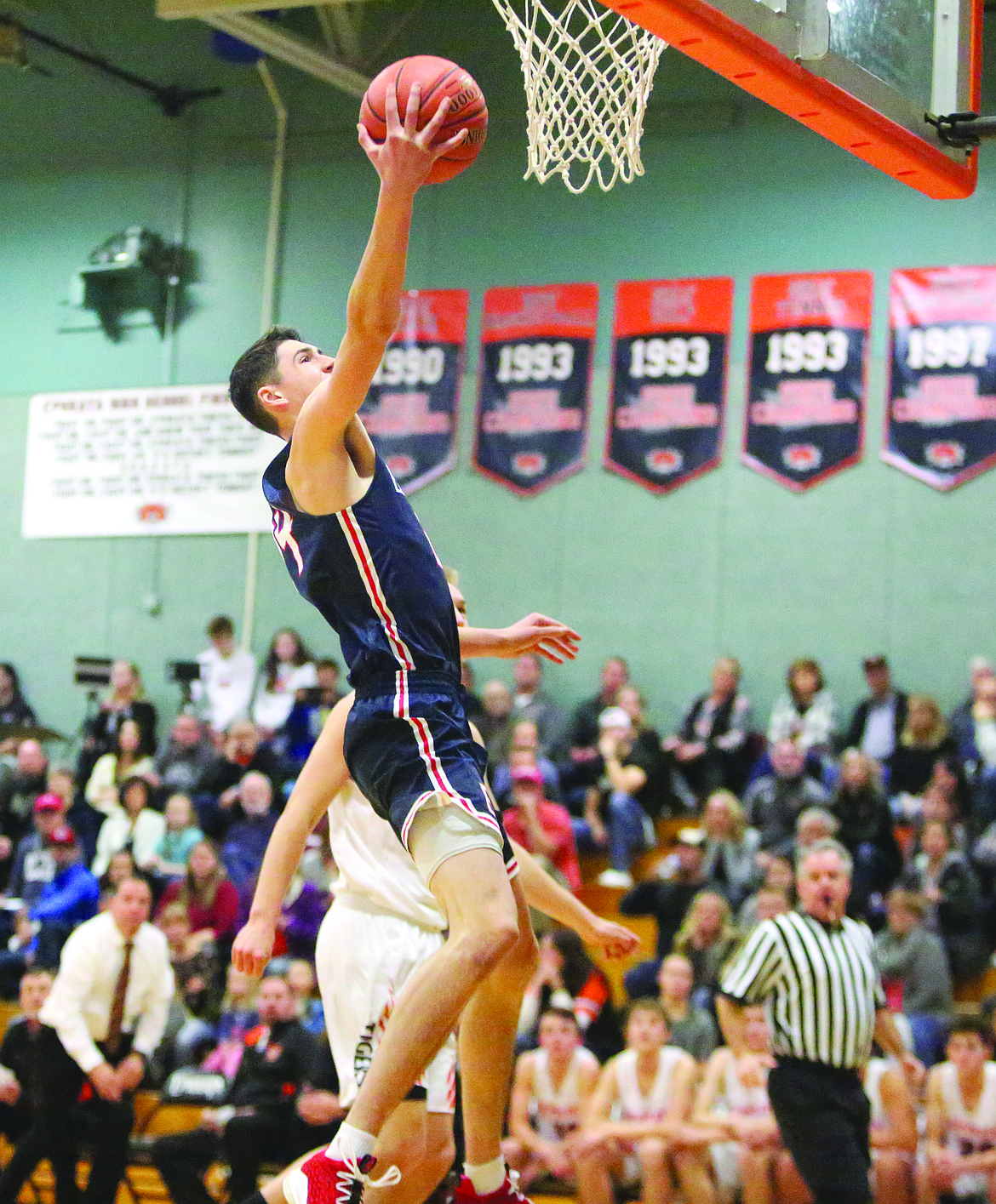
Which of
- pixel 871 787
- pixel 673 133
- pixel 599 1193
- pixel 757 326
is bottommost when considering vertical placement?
pixel 599 1193

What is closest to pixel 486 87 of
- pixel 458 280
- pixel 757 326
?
pixel 458 280

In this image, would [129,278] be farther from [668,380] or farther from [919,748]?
[919,748]

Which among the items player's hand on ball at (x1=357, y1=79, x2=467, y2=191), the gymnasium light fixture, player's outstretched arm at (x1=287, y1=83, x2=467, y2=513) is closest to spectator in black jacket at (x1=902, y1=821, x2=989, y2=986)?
player's outstretched arm at (x1=287, y1=83, x2=467, y2=513)

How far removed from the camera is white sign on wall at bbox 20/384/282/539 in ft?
57.2

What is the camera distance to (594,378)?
1600cm

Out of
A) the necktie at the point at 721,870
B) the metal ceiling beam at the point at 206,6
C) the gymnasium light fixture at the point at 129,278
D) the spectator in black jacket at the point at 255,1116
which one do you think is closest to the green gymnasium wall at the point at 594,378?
the gymnasium light fixture at the point at 129,278

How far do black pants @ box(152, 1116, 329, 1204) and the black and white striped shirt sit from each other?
9.14 ft

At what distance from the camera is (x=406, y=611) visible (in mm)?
4504

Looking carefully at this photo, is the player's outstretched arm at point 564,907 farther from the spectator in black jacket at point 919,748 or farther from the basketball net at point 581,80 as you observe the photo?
the spectator in black jacket at point 919,748

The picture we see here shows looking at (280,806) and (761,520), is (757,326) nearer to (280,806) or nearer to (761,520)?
(761,520)

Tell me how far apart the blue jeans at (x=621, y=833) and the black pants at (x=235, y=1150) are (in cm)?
425

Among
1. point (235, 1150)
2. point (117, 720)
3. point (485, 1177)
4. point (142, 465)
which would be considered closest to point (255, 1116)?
point (235, 1150)

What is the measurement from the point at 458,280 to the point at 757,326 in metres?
3.13

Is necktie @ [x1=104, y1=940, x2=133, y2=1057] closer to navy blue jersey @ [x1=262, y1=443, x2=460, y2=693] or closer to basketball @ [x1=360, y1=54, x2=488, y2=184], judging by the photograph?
navy blue jersey @ [x1=262, y1=443, x2=460, y2=693]
